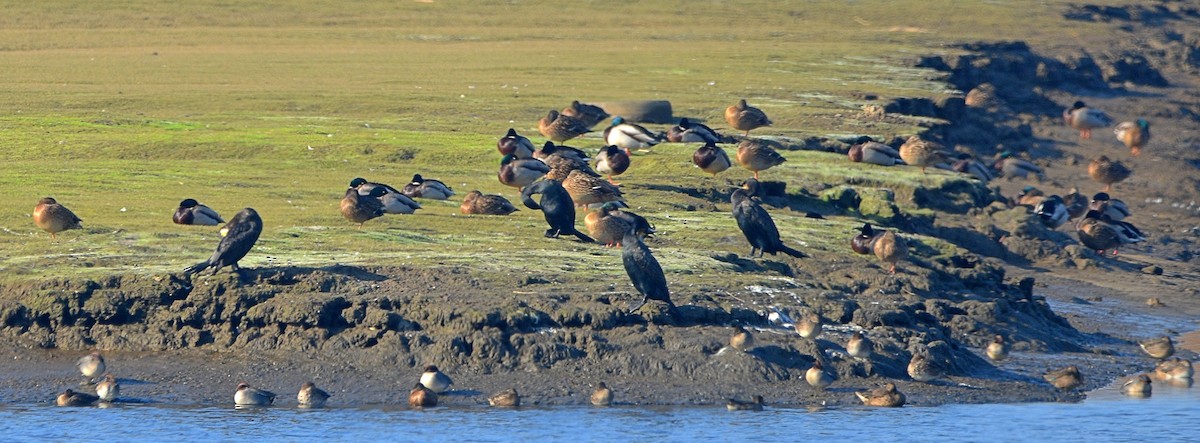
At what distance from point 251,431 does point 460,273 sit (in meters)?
3.17

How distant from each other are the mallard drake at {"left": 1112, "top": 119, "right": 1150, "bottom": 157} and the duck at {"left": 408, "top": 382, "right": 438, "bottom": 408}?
2317 centimetres

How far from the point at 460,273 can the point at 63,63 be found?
24943 mm

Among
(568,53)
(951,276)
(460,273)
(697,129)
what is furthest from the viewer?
(568,53)

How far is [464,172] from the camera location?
22938 mm

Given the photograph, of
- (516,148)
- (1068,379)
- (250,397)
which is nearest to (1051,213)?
(516,148)

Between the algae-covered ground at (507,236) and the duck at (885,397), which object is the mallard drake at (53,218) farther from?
the duck at (885,397)

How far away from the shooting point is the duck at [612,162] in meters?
21.3

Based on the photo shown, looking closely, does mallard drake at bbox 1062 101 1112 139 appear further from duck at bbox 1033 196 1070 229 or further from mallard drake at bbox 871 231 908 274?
mallard drake at bbox 871 231 908 274

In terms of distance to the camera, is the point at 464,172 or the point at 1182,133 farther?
the point at 1182,133

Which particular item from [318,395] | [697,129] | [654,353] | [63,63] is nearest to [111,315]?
[318,395]

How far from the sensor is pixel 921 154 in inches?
969

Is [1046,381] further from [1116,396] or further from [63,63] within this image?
[63,63]

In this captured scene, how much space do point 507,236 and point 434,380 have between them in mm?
4425

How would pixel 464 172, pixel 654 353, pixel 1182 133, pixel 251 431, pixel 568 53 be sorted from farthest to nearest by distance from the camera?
pixel 568 53 → pixel 1182 133 → pixel 464 172 → pixel 654 353 → pixel 251 431
